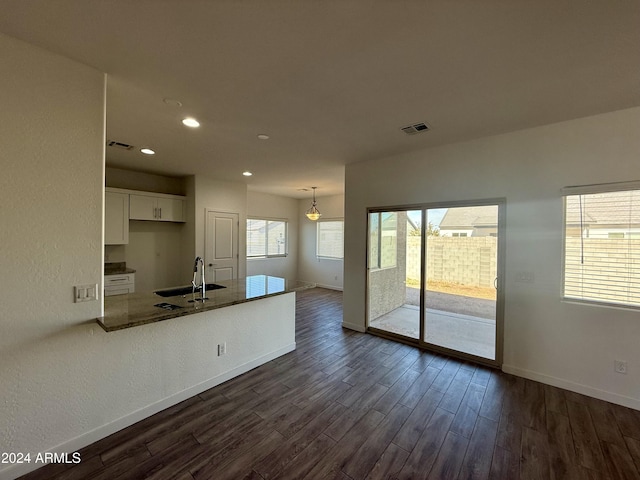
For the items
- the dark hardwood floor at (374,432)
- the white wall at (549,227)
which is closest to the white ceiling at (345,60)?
the white wall at (549,227)

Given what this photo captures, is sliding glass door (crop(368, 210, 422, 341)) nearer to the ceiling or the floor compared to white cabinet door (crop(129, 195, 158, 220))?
nearer to the floor

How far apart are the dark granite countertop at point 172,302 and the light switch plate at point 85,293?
17 centimetres

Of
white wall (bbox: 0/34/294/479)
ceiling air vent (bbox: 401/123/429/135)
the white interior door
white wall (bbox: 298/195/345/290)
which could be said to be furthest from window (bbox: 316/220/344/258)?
white wall (bbox: 0/34/294/479)

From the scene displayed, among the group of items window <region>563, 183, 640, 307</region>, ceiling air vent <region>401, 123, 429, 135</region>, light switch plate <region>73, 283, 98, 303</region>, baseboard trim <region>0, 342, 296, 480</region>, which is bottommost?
baseboard trim <region>0, 342, 296, 480</region>

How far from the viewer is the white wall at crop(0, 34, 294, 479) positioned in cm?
162

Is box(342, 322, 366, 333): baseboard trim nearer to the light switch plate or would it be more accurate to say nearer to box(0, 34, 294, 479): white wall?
box(0, 34, 294, 479): white wall

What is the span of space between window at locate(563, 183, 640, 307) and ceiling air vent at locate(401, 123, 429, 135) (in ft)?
5.13

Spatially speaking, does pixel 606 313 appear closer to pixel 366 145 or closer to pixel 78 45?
pixel 366 145

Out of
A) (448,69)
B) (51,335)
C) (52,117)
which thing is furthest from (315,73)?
(51,335)

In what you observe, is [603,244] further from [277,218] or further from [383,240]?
[277,218]

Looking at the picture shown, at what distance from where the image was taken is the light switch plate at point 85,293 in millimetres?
1853

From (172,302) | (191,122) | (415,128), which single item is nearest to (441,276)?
(415,128)

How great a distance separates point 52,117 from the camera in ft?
5.73

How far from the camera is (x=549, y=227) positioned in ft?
9.21
